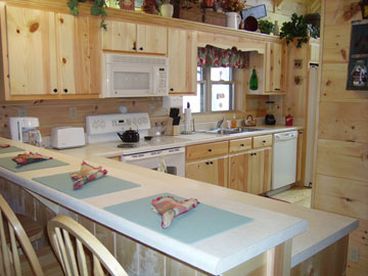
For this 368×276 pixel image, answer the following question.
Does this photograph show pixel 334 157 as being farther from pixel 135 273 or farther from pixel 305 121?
pixel 305 121

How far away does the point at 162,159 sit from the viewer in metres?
3.67

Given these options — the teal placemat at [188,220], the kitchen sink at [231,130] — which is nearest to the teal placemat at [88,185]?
the teal placemat at [188,220]

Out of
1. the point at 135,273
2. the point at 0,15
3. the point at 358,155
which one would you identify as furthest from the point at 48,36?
the point at 358,155

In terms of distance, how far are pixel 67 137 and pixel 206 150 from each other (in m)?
1.46

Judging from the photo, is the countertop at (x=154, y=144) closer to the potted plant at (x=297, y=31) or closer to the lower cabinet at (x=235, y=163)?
the lower cabinet at (x=235, y=163)

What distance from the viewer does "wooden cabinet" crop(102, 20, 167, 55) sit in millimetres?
3529

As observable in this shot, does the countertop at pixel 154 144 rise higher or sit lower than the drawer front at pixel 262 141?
higher

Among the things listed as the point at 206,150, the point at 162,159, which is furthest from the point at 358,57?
the point at 206,150

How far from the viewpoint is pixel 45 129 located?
11.6ft

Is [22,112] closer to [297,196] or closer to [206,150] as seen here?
[206,150]

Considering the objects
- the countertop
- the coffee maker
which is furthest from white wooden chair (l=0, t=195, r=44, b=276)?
the coffee maker

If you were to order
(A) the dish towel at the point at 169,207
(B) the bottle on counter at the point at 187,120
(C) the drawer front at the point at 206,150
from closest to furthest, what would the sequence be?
1. (A) the dish towel at the point at 169,207
2. (C) the drawer front at the point at 206,150
3. (B) the bottle on counter at the point at 187,120

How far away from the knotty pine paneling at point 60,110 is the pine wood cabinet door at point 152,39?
629 millimetres

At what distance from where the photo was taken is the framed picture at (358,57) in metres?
2.33
